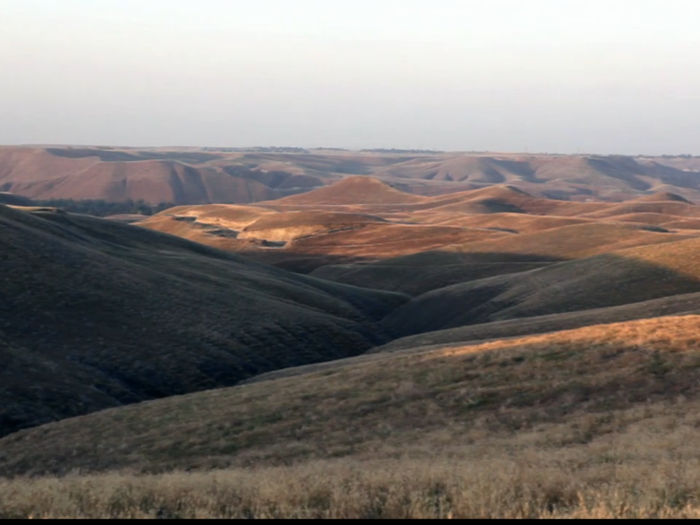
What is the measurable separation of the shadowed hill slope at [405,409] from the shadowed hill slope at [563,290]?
3153cm

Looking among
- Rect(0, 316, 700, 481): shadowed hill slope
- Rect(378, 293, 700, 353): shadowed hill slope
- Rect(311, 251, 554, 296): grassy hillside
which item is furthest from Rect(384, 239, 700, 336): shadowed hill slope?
Rect(0, 316, 700, 481): shadowed hill slope

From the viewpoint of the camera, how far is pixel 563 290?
211 ft

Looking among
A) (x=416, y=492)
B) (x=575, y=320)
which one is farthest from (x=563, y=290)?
(x=416, y=492)

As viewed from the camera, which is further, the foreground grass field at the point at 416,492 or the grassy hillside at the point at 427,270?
the grassy hillside at the point at 427,270

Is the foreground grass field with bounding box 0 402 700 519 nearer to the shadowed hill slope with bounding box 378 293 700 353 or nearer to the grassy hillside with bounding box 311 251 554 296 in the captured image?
the shadowed hill slope with bounding box 378 293 700 353

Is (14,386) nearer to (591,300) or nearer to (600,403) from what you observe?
(600,403)

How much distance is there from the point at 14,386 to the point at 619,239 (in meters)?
77.9

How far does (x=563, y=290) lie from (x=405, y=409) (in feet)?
140

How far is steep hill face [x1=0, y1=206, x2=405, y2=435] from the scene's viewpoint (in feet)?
130

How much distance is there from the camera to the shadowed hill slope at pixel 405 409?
2116 centimetres

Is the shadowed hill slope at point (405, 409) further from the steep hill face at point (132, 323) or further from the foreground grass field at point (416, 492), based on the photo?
the steep hill face at point (132, 323)

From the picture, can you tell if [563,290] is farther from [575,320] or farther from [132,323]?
[132,323]

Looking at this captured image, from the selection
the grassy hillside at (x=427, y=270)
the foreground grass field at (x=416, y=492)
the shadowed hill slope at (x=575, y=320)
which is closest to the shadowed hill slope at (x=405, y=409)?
the foreground grass field at (x=416, y=492)

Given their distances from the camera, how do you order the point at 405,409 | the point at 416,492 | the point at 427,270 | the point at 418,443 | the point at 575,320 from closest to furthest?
the point at 416,492 < the point at 418,443 < the point at 405,409 < the point at 575,320 < the point at 427,270
